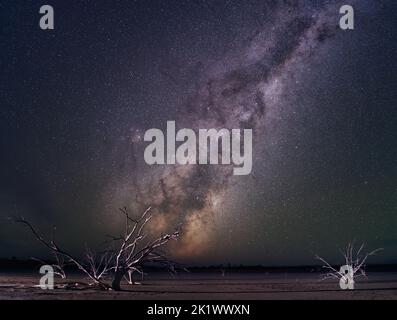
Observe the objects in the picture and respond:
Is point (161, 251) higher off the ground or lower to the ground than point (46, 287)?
higher
